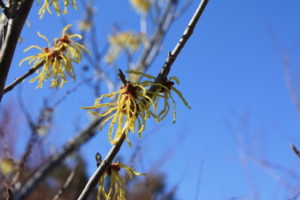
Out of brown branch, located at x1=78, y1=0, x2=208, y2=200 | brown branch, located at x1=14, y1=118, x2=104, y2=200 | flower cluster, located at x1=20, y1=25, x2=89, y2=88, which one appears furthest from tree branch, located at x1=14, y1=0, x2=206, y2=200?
brown branch, located at x1=78, y1=0, x2=208, y2=200

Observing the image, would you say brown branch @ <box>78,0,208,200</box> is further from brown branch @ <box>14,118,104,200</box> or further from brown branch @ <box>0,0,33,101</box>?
brown branch @ <box>14,118,104,200</box>

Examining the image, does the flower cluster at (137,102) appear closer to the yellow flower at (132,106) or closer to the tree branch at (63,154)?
the yellow flower at (132,106)

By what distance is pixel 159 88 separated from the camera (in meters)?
0.91

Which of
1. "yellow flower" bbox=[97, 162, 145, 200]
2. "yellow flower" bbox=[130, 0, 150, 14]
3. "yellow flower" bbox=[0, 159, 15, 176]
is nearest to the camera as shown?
"yellow flower" bbox=[97, 162, 145, 200]

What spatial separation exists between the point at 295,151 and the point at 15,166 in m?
2.09

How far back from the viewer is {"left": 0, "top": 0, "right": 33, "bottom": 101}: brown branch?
3.09 feet

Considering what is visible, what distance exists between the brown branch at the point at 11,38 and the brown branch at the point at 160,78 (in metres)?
0.36

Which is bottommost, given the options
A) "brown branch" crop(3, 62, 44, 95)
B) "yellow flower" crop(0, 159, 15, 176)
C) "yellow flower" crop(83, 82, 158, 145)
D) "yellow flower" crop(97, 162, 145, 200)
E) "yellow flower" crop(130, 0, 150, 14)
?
"yellow flower" crop(97, 162, 145, 200)

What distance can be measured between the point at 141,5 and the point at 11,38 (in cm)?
435

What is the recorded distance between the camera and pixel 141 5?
5.13 metres

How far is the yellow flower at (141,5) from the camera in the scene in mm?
4748

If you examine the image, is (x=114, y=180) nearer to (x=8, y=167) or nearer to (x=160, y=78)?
(x=160, y=78)

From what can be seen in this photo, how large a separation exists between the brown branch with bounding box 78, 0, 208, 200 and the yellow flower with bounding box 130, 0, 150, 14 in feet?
12.6

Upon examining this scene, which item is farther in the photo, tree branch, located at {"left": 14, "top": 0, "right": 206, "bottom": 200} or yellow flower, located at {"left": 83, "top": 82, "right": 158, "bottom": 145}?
tree branch, located at {"left": 14, "top": 0, "right": 206, "bottom": 200}
